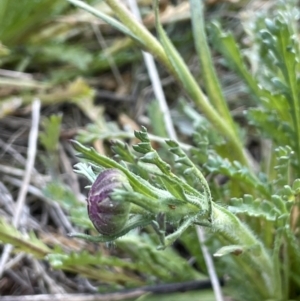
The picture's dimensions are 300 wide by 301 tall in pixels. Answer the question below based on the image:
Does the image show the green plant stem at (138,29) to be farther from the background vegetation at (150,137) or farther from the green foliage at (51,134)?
the green foliage at (51,134)

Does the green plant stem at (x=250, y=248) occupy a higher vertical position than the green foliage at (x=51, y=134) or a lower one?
lower

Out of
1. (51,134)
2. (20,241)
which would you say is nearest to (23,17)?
(51,134)

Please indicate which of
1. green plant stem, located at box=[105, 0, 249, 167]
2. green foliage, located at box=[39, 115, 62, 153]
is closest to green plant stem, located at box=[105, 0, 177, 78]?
green plant stem, located at box=[105, 0, 249, 167]

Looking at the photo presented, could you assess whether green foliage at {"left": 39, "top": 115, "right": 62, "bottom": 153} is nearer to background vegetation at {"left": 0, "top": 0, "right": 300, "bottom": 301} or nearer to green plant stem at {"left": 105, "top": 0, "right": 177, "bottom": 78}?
background vegetation at {"left": 0, "top": 0, "right": 300, "bottom": 301}

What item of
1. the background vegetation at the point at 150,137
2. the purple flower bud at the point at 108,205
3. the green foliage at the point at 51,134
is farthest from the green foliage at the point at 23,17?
the purple flower bud at the point at 108,205

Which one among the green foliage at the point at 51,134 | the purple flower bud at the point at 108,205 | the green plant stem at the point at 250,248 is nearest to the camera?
the purple flower bud at the point at 108,205

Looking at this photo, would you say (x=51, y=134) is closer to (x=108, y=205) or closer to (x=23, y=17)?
(x=23, y=17)
